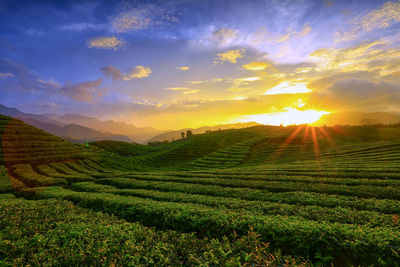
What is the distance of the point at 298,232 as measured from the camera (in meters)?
7.99

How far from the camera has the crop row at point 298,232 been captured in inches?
265

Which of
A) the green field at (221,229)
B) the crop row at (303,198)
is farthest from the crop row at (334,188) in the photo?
the crop row at (303,198)

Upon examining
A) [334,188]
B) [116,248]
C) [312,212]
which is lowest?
[334,188]

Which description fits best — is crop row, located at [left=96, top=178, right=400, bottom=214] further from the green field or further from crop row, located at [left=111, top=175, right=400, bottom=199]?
crop row, located at [left=111, top=175, right=400, bottom=199]

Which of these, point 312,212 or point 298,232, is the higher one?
point 298,232

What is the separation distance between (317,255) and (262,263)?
2.93 meters

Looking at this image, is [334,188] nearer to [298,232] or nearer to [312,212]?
[312,212]

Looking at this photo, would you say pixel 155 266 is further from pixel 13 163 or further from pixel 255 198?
pixel 13 163

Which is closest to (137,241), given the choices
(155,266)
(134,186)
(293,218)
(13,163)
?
(155,266)

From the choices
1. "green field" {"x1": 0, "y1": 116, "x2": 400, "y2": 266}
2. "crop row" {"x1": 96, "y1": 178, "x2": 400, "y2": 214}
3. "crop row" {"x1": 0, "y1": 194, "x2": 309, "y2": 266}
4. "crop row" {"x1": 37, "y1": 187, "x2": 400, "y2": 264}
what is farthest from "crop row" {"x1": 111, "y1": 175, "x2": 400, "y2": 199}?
"crop row" {"x1": 0, "y1": 194, "x2": 309, "y2": 266}

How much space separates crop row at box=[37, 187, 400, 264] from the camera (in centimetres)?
673

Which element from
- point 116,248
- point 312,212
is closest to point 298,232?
point 312,212

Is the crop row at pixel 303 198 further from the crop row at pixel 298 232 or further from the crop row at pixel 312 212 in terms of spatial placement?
the crop row at pixel 298 232

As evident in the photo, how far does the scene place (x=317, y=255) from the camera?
7.09 m
